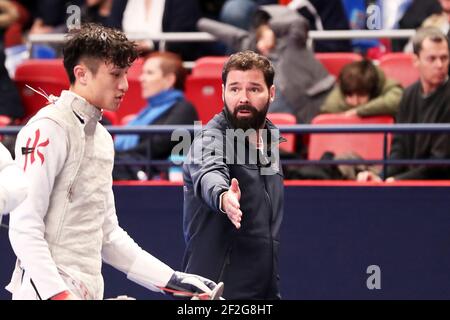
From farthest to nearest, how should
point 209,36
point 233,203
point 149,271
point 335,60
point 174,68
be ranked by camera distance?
point 209,36, point 335,60, point 174,68, point 149,271, point 233,203

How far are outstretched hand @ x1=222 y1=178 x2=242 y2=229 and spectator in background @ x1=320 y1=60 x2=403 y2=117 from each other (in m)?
3.70

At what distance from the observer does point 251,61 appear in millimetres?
5469

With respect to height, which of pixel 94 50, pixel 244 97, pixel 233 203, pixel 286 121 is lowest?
pixel 286 121

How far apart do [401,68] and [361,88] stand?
2.32 feet

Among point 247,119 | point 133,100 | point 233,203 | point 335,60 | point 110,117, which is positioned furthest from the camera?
point 133,100

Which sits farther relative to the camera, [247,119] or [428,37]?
[428,37]

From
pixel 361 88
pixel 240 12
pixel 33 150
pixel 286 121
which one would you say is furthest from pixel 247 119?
pixel 240 12

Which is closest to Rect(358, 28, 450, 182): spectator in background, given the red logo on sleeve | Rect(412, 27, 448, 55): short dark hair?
Rect(412, 27, 448, 55): short dark hair

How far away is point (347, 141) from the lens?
840 centimetres

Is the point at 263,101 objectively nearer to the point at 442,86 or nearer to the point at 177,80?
the point at 442,86

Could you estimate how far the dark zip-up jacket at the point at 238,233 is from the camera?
5.33 metres

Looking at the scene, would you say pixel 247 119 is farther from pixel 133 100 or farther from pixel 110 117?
pixel 133 100

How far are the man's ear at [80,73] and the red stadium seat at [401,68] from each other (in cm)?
470

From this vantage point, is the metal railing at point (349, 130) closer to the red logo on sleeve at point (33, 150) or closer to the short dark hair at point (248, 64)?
the short dark hair at point (248, 64)
